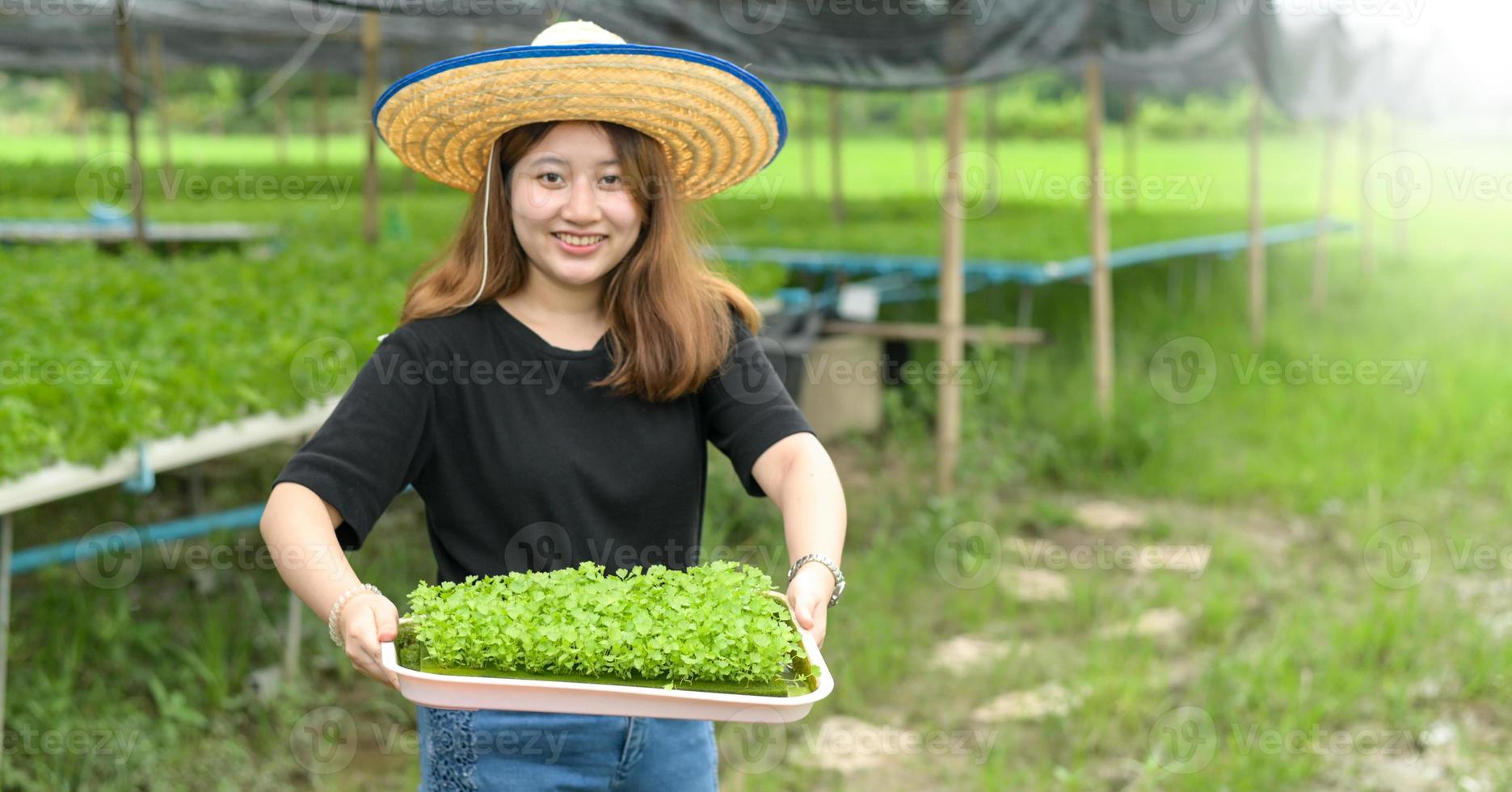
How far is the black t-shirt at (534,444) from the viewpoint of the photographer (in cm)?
183

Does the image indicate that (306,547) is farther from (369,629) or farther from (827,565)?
(827,565)

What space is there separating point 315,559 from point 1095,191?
6.05 meters

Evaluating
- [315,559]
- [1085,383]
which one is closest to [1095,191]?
[1085,383]

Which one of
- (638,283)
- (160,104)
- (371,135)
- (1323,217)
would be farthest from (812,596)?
(1323,217)

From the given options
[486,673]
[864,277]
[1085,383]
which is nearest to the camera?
[486,673]

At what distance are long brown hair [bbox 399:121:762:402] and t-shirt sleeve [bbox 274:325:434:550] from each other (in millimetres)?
111

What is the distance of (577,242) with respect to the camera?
1861 mm

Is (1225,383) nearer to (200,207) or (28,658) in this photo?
(28,658)

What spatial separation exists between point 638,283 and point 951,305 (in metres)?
4.48

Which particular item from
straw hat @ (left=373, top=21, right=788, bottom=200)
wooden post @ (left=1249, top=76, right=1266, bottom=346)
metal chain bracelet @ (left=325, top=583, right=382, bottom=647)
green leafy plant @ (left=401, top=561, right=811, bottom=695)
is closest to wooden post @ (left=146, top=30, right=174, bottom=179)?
wooden post @ (left=1249, top=76, right=1266, bottom=346)

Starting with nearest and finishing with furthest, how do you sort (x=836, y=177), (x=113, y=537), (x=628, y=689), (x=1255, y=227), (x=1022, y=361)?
(x=628, y=689), (x=113, y=537), (x=1022, y=361), (x=1255, y=227), (x=836, y=177)

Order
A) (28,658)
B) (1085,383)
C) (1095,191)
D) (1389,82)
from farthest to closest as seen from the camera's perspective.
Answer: (1389,82), (1085,383), (1095,191), (28,658)

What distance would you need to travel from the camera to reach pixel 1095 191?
7051 mm

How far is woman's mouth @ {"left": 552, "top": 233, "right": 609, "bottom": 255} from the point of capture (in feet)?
6.09
